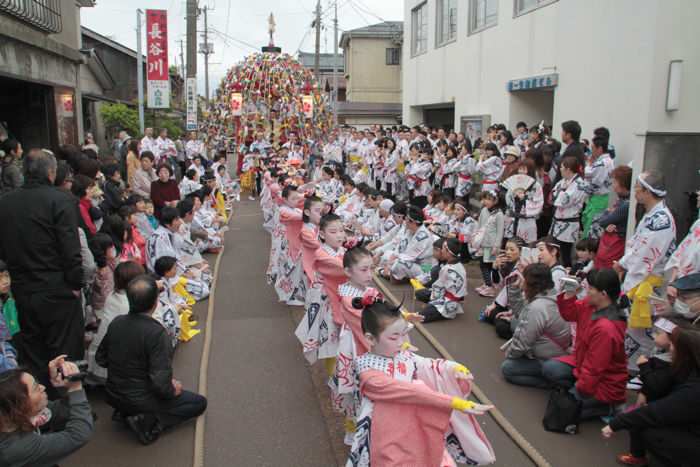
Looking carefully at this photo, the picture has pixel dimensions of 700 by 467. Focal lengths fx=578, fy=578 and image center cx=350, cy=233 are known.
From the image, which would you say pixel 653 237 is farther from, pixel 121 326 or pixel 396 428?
pixel 121 326

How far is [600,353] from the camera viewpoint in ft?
12.9

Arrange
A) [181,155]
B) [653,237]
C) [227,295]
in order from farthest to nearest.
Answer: [181,155] → [227,295] → [653,237]

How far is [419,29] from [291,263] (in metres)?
12.8

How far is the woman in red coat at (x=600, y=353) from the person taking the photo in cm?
394

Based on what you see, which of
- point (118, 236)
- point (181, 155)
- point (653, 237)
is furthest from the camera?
point (181, 155)

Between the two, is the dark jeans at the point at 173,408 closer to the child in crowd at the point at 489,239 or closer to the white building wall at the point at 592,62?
the child in crowd at the point at 489,239

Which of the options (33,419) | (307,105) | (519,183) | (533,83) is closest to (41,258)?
(33,419)

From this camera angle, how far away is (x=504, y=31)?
1139 cm

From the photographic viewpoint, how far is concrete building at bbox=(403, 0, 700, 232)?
21.2 ft

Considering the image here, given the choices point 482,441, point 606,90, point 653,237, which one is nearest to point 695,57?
point 606,90

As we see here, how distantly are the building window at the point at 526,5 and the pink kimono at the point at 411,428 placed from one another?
29.3 ft

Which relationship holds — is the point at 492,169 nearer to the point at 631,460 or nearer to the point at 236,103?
the point at 631,460

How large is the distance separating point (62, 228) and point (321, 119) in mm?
13703

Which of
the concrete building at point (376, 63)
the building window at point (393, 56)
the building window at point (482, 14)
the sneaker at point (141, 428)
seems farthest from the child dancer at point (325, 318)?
the building window at point (393, 56)
